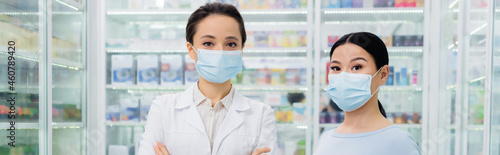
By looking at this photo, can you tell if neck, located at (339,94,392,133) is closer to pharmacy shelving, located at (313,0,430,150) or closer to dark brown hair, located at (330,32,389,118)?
dark brown hair, located at (330,32,389,118)

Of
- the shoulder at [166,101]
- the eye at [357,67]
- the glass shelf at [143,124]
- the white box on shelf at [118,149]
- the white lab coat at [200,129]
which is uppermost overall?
the eye at [357,67]

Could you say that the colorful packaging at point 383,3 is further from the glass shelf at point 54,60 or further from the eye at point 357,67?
the eye at point 357,67

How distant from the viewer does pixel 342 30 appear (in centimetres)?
497

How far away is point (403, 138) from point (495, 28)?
2.23 m

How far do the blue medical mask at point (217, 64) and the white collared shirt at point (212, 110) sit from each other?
83mm

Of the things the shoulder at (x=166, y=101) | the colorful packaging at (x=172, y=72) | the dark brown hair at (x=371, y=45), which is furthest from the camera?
the colorful packaging at (x=172, y=72)

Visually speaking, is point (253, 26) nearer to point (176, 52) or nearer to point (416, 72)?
point (176, 52)

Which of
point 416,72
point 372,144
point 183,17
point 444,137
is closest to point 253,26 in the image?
point 183,17

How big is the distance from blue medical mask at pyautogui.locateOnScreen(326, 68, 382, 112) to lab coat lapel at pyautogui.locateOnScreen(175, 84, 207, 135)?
0.54 m

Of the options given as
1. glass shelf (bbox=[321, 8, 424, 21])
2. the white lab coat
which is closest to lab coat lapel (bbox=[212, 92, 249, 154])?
the white lab coat

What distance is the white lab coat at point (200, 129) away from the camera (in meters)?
1.73

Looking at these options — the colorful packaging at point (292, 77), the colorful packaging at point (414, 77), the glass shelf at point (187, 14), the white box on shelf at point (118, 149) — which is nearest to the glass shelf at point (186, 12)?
the glass shelf at point (187, 14)

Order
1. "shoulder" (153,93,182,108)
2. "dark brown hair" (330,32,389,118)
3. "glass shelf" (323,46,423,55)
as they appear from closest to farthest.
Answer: "dark brown hair" (330,32,389,118)
"shoulder" (153,93,182,108)
"glass shelf" (323,46,423,55)

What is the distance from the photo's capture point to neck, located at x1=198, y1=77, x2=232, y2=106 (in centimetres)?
180
